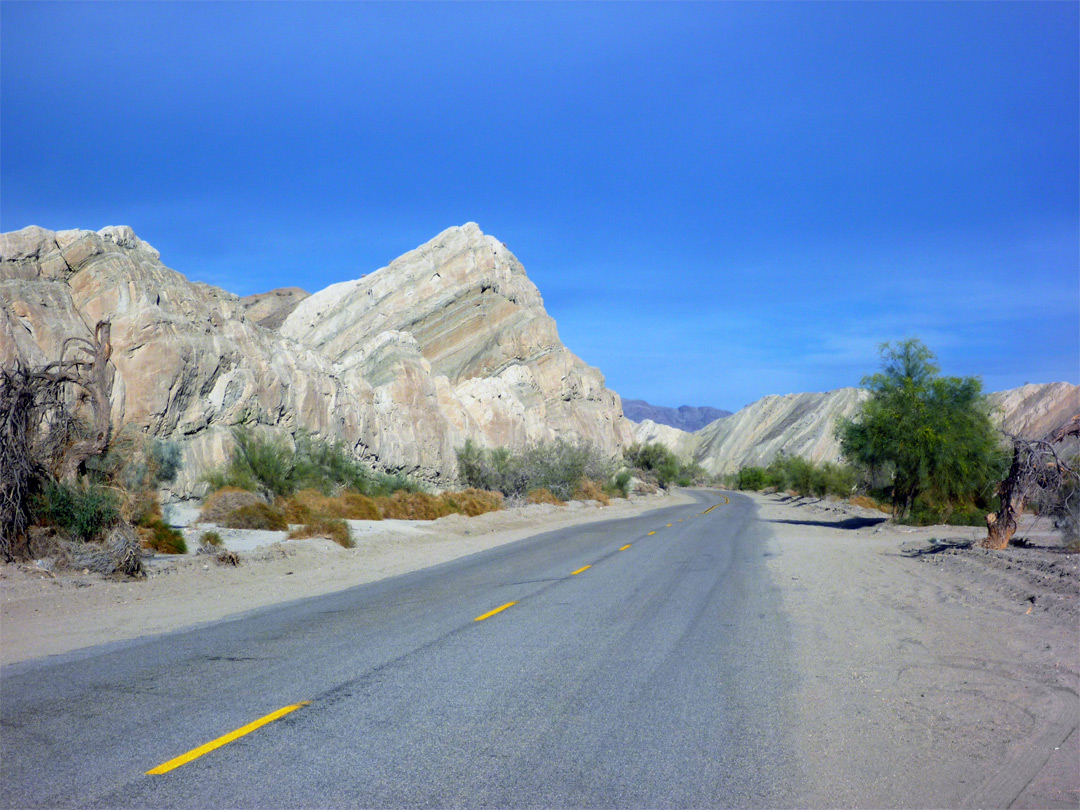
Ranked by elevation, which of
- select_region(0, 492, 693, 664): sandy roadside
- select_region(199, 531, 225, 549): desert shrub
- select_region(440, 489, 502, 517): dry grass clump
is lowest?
select_region(0, 492, 693, 664): sandy roadside

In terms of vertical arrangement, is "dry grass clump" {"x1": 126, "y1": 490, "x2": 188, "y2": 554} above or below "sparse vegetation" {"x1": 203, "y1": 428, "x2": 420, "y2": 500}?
below

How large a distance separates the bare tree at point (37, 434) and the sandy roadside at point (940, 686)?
13.2 metres

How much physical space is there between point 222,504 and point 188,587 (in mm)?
11683

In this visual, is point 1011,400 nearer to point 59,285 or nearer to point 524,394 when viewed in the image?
point 524,394

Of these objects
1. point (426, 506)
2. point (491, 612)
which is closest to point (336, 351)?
point (426, 506)

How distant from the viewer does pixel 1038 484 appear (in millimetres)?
17859

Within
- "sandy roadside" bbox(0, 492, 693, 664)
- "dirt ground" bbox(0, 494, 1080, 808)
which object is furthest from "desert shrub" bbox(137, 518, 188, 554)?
"dirt ground" bbox(0, 494, 1080, 808)

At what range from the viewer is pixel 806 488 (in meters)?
73.9

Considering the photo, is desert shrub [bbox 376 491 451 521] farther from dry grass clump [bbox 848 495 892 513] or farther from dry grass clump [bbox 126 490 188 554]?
dry grass clump [bbox 848 495 892 513]

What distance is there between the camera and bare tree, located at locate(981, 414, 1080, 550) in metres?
17.3

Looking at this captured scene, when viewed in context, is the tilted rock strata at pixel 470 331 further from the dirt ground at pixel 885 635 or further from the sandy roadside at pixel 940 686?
the sandy roadside at pixel 940 686

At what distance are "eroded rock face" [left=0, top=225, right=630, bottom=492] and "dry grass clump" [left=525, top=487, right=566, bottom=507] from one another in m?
7.04

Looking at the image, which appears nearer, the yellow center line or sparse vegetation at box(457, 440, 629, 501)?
the yellow center line

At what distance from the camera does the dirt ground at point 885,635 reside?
17.0 ft
